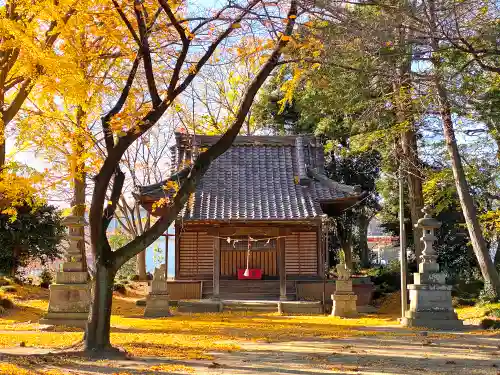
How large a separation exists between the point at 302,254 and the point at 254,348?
468 inches

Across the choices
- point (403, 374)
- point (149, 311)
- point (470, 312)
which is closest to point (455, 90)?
point (403, 374)

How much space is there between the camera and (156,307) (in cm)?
1633

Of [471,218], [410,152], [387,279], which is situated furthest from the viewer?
[387,279]

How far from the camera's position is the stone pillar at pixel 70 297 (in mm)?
13586

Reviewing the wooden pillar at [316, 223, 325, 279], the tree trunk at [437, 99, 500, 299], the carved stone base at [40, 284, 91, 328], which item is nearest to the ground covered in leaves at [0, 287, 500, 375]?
the carved stone base at [40, 284, 91, 328]

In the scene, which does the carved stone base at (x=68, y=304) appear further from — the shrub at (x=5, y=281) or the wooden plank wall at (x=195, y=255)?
the wooden plank wall at (x=195, y=255)

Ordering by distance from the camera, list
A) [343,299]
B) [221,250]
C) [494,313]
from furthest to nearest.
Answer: [221,250] → [343,299] → [494,313]

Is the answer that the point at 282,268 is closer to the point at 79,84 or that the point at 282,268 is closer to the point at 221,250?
the point at 221,250

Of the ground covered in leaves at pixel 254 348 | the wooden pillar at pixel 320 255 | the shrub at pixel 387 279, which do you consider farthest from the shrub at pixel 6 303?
the shrub at pixel 387 279

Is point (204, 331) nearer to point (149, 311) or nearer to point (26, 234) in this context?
point (149, 311)

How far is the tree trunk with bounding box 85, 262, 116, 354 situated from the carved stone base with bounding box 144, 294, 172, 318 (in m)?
8.30

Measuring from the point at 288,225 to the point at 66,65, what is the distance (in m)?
13.0

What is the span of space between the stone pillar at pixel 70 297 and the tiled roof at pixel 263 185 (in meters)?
5.25

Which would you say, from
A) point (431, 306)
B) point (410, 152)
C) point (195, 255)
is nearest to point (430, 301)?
point (431, 306)
